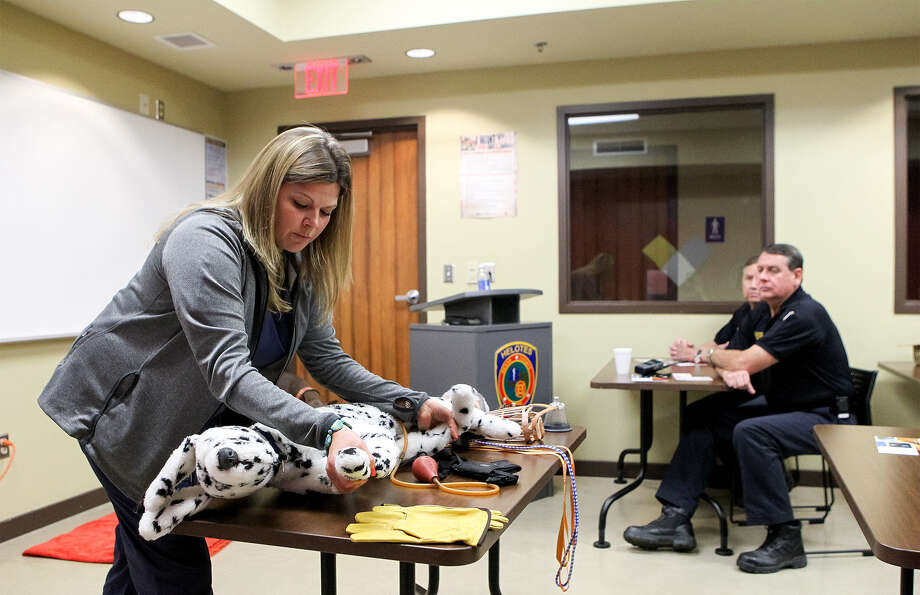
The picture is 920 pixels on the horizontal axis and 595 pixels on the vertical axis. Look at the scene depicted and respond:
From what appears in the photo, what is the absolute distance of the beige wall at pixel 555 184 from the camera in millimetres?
3781

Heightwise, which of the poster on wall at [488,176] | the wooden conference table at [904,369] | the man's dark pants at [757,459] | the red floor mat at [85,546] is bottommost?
the red floor mat at [85,546]

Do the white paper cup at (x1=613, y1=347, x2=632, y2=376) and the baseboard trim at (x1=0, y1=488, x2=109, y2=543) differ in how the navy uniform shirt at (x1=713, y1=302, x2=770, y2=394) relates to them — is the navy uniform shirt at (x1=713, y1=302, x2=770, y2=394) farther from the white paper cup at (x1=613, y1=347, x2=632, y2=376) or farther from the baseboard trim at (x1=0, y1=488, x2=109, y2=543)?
the baseboard trim at (x1=0, y1=488, x2=109, y2=543)

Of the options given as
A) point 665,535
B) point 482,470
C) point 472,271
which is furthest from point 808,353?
point 482,470

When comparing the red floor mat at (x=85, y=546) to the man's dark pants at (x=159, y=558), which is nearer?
the man's dark pants at (x=159, y=558)

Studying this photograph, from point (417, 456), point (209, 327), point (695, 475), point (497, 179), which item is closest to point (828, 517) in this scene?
point (695, 475)

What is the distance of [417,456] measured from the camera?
1623mm

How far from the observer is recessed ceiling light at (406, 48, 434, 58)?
4.30 m

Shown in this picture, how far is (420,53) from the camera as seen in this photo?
14.3ft

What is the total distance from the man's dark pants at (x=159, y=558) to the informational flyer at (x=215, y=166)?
3.70 meters

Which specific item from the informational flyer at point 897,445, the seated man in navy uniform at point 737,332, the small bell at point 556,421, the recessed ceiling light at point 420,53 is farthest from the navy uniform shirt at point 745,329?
the recessed ceiling light at point 420,53

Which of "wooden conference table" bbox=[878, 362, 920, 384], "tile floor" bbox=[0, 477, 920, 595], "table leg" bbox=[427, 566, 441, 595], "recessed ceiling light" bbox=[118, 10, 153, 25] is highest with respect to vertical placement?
"recessed ceiling light" bbox=[118, 10, 153, 25]

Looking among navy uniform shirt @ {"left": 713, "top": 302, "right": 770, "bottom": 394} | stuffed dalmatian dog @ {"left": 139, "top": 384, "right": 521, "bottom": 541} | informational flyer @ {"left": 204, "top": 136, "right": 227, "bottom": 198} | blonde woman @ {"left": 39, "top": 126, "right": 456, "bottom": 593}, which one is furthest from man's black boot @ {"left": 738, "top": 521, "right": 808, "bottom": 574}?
informational flyer @ {"left": 204, "top": 136, "right": 227, "bottom": 198}

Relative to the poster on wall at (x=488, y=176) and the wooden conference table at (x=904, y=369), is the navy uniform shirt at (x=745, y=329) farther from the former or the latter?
the poster on wall at (x=488, y=176)

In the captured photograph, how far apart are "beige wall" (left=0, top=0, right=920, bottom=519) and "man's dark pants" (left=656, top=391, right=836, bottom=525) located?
41.4 inches
